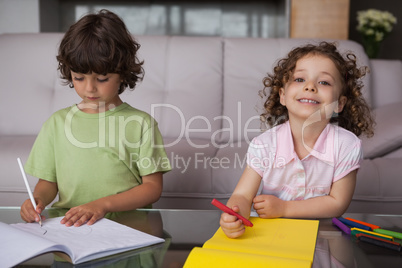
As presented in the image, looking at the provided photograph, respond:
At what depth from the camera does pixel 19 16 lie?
379 centimetres

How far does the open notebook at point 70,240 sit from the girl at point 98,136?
296mm

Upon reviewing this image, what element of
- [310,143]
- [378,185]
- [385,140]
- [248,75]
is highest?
[248,75]

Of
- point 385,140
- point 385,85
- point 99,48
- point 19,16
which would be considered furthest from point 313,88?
point 19,16

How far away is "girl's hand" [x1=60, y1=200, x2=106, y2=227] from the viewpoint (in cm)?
89

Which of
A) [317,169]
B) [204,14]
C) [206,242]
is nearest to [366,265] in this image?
[206,242]

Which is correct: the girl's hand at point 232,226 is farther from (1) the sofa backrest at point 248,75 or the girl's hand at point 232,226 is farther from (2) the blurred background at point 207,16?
(2) the blurred background at point 207,16

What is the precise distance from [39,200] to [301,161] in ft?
2.12

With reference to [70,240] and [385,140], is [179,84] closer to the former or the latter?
[385,140]

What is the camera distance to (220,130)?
7.10ft

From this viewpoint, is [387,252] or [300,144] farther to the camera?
[300,144]

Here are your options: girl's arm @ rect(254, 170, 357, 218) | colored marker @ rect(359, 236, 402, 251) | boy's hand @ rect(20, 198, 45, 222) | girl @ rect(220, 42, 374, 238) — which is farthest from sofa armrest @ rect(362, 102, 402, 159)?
boy's hand @ rect(20, 198, 45, 222)

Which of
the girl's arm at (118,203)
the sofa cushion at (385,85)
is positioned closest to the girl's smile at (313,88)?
the girl's arm at (118,203)

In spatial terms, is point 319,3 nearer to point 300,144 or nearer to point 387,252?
point 300,144

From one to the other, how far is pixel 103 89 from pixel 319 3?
9.14 feet
